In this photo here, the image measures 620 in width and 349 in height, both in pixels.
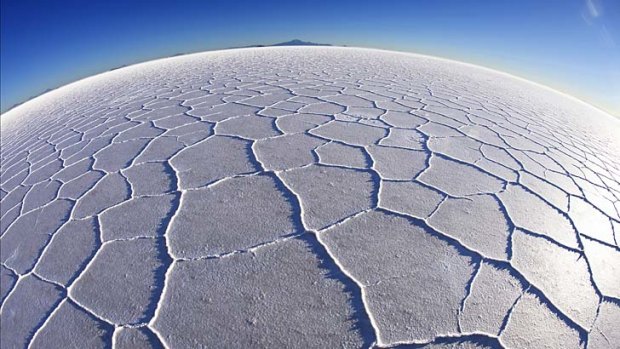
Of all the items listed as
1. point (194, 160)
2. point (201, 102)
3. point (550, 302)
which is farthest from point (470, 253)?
point (201, 102)

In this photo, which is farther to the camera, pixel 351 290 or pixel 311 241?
pixel 311 241

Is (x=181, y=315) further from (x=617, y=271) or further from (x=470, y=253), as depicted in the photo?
(x=617, y=271)

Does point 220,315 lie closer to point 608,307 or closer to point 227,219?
point 227,219

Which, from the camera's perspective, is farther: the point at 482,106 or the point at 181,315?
the point at 482,106

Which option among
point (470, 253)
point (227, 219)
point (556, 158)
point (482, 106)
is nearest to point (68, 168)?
point (227, 219)

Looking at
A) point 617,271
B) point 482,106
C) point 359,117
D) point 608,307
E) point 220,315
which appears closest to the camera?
point 220,315

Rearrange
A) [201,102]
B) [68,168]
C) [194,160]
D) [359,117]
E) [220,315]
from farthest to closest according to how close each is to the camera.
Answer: [201,102] → [359,117] → [68,168] → [194,160] → [220,315]

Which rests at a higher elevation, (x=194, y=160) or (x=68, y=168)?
(x=194, y=160)
